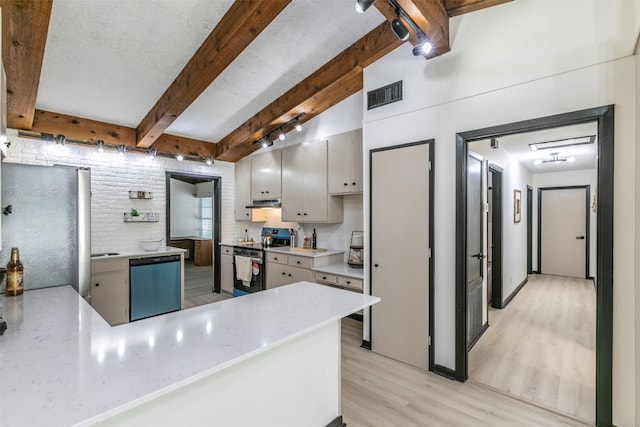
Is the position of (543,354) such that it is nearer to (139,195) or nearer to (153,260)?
(153,260)

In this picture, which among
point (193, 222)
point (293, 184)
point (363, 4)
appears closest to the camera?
point (363, 4)

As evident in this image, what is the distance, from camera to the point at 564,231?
679 cm

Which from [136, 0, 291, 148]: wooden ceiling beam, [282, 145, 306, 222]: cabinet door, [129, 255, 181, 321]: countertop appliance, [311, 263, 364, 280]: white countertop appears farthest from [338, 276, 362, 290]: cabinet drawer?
[136, 0, 291, 148]: wooden ceiling beam

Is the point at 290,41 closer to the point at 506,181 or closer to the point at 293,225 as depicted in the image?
the point at 293,225

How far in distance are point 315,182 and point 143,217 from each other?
2720 millimetres

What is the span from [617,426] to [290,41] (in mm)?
3956

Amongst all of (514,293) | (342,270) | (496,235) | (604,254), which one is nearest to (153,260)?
(342,270)

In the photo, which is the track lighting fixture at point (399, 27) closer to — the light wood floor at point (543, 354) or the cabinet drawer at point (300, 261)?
the cabinet drawer at point (300, 261)

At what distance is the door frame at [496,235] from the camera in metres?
4.41

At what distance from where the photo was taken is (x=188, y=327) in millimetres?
1401

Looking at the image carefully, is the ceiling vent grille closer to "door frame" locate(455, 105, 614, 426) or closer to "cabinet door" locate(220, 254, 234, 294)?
"door frame" locate(455, 105, 614, 426)

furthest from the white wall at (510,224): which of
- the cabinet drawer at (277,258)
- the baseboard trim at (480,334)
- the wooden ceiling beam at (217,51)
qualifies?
the cabinet drawer at (277,258)

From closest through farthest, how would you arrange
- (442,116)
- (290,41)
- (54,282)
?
(54,282), (442,116), (290,41)

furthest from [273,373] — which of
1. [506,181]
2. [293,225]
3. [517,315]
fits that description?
[506,181]
